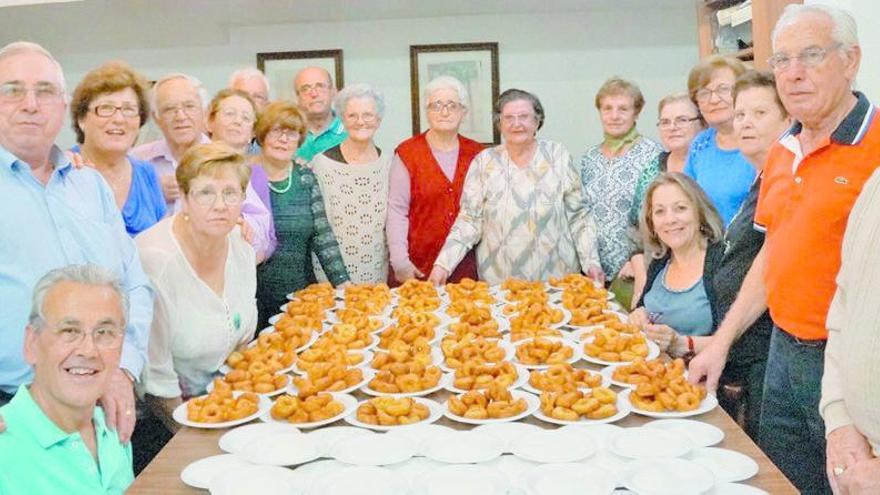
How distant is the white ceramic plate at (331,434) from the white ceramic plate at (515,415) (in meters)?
0.19

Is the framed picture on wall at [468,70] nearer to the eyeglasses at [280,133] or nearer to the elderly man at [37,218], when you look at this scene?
the eyeglasses at [280,133]

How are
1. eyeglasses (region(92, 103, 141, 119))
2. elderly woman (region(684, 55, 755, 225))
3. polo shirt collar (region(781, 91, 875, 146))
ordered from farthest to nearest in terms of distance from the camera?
elderly woman (region(684, 55, 755, 225))
eyeglasses (region(92, 103, 141, 119))
polo shirt collar (region(781, 91, 875, 146))

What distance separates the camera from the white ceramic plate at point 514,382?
1.91 meters

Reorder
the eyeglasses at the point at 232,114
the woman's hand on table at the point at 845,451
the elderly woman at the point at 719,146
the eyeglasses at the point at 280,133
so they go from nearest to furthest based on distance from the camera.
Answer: the woman's hand on table at the point at 845,451 → the elderly woman at the point at 719,146 → the eyeglasses at the point at 232,114 → the eyeglasses at the point at 280,133

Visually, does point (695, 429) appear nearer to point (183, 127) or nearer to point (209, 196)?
point (209, 196)

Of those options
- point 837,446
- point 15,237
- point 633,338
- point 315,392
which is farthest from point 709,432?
point 15,237

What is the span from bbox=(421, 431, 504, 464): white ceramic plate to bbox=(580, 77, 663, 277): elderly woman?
6.38ft

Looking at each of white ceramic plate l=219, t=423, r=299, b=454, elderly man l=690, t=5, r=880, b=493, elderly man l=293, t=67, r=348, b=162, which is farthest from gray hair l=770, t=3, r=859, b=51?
elderly man l=293, t=67, r=348, b=162

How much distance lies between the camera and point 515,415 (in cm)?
171

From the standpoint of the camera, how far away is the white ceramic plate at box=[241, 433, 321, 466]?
4.97ft

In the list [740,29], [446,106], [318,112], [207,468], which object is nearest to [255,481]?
[207,468]

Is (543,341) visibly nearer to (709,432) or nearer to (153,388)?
(709,432)

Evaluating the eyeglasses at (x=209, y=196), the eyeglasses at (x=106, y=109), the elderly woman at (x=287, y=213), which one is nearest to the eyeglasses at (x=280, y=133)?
the elderly woman at (x=287, y=213)

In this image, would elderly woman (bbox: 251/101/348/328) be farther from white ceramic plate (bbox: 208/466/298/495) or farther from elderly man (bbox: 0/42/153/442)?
white ceramic plate (bbox: 208/466/298/495)
